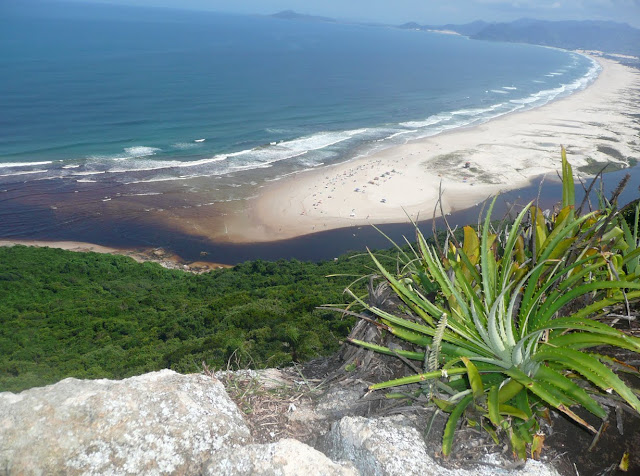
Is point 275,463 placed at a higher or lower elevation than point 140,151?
higher

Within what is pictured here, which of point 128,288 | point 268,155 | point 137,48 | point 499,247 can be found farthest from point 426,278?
point 137,48

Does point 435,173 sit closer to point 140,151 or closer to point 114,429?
point 140,151

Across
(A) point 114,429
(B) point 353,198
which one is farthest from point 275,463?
(B) point 353,198

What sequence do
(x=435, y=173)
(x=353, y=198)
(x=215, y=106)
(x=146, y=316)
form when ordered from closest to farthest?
(x=146, y=316) → (x=353, y=198) → (x=435, y=173) → (x=215, y=106)

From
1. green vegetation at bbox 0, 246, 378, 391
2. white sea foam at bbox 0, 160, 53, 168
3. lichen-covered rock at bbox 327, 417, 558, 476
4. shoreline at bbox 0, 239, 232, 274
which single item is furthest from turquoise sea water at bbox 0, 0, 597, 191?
lichen-covered rock at bbox 327, 417, 558, 476

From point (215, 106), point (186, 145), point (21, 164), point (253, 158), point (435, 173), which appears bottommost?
point (435, 173)

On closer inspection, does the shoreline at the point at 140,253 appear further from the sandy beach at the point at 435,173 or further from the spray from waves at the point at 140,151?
the spray from waves at the point at 140,151

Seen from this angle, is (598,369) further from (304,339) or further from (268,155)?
(268,155)

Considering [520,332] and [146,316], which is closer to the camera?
[520,332]
